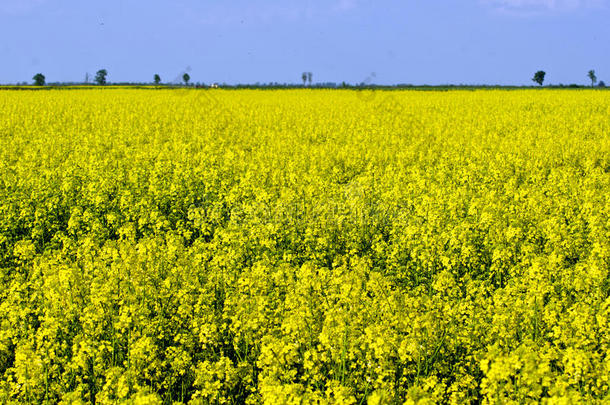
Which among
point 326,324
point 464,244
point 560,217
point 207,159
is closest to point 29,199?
point 207,159

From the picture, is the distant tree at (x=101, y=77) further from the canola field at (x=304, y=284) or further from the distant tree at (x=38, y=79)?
the canola field at (x=304, y=284)

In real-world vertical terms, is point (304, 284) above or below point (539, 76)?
below

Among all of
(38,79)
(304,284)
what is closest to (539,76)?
(38,79)

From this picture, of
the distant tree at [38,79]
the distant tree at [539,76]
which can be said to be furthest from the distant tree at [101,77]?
the distant tree at [539,76]

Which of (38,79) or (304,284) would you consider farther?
(38,79)

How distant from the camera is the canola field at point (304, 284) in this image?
4.87 metres

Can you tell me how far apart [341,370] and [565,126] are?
2208 cm

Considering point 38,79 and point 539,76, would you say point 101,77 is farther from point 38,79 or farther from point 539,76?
point 539,76

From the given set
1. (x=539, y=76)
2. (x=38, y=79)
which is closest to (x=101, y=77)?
(x=38, y=79)

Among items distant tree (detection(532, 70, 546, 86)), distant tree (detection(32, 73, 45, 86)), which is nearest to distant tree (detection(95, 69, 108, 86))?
distant tree (detection(32, 73, 45, 86))

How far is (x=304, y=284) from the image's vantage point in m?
6.04

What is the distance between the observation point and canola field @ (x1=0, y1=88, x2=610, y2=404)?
487 cm

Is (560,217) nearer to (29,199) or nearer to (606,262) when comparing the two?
(606,262)

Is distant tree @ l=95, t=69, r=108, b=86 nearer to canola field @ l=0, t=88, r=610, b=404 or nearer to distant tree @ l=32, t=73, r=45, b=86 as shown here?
distant tree @ l=32, t=73, r=45, b=86
